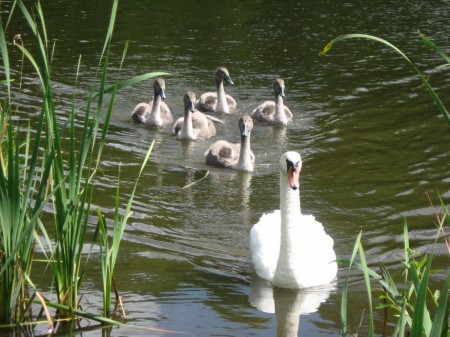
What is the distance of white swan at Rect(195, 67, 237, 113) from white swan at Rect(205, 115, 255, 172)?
82.3 inches

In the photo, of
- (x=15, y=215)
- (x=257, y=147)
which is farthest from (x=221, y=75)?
(x=15, y=215)

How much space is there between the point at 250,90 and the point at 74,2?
641 centimetres

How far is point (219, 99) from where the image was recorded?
13.3 meters

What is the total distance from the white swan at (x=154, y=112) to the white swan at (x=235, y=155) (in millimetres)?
1551

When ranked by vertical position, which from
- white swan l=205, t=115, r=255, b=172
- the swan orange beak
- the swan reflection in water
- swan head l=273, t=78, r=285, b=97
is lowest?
the swan reflection in water

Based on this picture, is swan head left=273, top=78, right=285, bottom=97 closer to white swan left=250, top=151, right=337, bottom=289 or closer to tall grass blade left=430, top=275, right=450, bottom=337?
white swan left=250, top=151, right=337, bottom=289

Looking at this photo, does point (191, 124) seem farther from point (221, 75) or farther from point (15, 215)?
point (15, 215)

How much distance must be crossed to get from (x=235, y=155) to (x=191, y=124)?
1.26m

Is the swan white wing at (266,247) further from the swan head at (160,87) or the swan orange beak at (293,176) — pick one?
the swan head at (160,87)

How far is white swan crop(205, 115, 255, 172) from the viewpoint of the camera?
10695 mm

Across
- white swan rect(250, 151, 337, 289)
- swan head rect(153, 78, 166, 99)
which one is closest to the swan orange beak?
white swan rect(250, 151, 337, 289)

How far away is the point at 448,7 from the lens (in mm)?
18734

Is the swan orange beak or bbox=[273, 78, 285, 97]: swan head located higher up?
the swan orange beak

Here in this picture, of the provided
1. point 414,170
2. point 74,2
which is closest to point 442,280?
point 414,170
